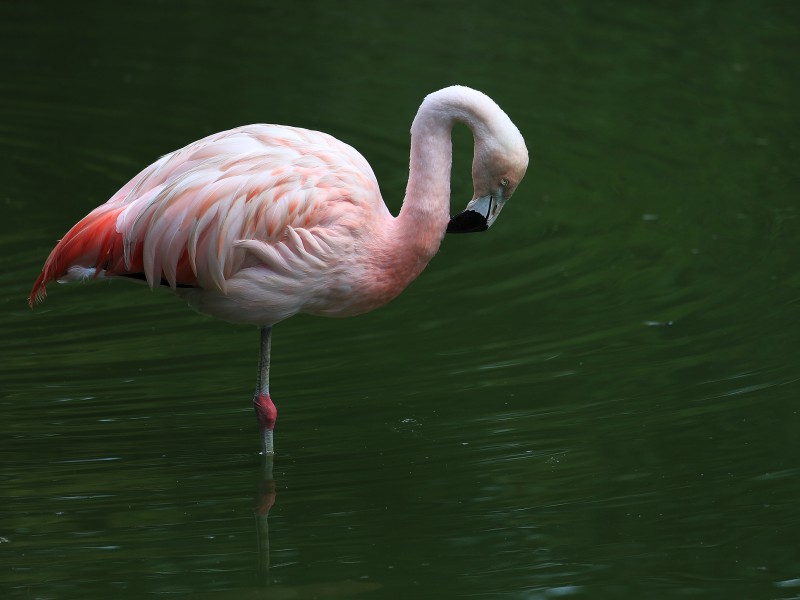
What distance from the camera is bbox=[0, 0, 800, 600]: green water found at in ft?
14.8

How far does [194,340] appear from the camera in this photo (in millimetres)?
6367

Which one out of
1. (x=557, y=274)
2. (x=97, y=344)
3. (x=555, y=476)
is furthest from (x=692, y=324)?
(x=97, y=344)

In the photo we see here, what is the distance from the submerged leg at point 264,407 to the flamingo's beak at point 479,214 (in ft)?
2.64

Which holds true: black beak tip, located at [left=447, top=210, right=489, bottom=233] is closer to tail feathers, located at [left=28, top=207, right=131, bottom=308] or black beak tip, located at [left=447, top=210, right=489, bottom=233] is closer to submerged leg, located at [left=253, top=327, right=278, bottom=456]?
submerged leg, located at [left=253, top=327, right=278, bottom=456]

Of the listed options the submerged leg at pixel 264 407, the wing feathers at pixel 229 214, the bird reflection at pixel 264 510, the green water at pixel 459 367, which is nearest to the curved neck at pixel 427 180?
the wing feathers at pixel 229 214

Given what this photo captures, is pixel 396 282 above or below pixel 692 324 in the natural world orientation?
above

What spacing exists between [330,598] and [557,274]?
3069mm

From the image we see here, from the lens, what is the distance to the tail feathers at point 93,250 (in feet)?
16.7

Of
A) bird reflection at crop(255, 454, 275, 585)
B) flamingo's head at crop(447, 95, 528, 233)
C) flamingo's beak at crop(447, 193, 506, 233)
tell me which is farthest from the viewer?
flamingo's beak at crop(447, 193, 506, 233)

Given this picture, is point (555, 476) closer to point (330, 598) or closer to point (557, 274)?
point (330, 598)

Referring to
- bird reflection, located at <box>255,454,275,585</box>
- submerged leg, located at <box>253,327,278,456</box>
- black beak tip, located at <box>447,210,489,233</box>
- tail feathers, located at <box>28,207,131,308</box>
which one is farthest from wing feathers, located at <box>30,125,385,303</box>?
bird reflection, located at <box>255,454,275,585</box>

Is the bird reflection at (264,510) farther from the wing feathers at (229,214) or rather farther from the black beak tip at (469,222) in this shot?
the black beak tip at (469,222)

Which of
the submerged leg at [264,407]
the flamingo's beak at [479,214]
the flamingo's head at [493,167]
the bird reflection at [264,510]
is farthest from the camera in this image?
the submerged leg at [264,407]

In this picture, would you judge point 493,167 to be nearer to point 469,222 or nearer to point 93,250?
point 469,222
